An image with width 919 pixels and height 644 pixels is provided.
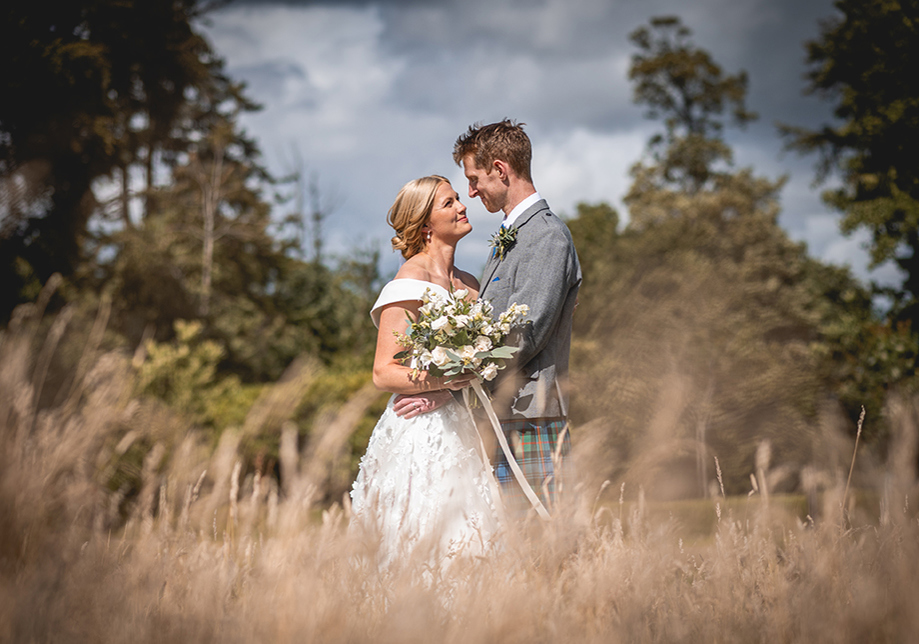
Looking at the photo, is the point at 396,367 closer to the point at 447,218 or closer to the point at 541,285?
the point at 541,285

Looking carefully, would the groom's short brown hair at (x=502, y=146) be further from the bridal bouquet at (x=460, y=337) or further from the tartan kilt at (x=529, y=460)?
the tartan kilt at (x=529, y=460)

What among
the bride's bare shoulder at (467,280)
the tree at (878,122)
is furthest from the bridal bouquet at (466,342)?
the tree at (878,122)

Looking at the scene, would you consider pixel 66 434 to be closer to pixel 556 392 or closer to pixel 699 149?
pixel 556 392

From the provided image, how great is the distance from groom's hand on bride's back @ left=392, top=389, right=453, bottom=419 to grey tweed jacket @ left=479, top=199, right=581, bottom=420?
253mm

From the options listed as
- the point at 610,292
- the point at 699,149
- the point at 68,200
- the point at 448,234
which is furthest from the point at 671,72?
the point at 448,234

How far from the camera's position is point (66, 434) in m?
2.14

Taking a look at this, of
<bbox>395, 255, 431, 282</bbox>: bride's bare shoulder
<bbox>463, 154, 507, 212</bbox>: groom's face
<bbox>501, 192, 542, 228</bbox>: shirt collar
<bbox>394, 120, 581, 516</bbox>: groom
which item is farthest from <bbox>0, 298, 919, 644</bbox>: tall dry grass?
<bbox>463, 154, 507, 212</bbox>: groom's face

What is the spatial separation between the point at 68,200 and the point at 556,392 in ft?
36.7

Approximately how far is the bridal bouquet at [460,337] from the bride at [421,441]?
0.10 meters

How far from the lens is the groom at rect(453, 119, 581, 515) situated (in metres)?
2.56

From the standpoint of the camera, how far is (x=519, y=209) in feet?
9.41

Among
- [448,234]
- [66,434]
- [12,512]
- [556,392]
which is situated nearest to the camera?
[12,512]

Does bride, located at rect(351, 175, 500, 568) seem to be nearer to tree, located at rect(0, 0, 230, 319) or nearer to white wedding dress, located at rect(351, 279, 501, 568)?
white wedding dress, located at rect(351, 279, 501, 568)

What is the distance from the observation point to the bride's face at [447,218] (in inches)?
124
